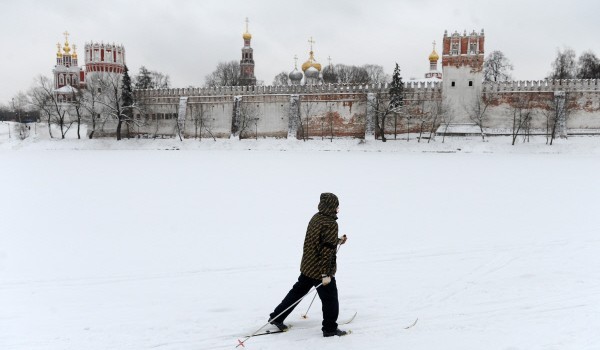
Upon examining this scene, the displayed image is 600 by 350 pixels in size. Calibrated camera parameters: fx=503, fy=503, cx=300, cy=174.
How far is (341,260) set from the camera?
6.84 metres

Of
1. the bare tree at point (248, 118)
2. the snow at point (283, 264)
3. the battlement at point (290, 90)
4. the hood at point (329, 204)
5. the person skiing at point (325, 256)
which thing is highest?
the battlement at point (290, 90)

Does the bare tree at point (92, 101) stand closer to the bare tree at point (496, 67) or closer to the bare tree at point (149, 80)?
the bare tree at point (149, 80)

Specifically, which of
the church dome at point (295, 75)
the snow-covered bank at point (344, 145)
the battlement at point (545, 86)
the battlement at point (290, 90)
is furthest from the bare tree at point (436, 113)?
the church dome at point (295, 75)

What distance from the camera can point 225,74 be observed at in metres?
61.2

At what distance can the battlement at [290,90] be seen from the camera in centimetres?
3544

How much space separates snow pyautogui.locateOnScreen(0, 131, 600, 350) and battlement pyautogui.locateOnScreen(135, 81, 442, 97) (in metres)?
22.4

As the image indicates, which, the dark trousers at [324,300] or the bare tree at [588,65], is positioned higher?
the bare tree at [588,65]

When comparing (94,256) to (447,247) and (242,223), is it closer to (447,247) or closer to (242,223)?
(242,223)

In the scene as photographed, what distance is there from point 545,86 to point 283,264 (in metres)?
32.1

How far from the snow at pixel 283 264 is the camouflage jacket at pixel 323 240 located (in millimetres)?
635

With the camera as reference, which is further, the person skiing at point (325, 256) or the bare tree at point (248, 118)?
the bare tree at point (248, 118)

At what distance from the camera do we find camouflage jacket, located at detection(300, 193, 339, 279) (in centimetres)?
454

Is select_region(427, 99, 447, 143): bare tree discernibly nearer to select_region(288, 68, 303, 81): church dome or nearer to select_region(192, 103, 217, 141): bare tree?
select_region(288, 68, 303, 81): church dome

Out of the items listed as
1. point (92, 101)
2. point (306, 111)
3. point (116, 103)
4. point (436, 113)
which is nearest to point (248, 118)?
point (306, 111)
